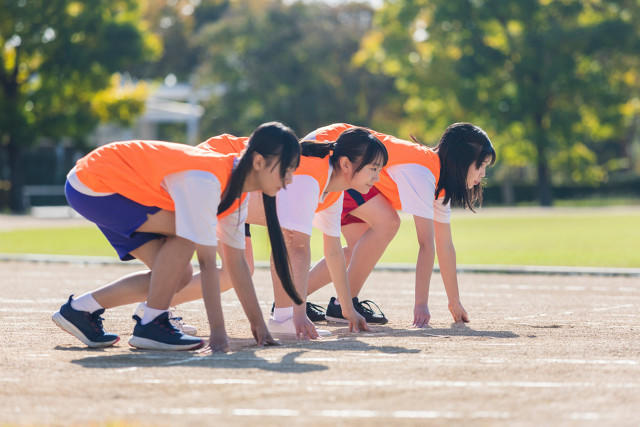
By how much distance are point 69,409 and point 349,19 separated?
191 feet

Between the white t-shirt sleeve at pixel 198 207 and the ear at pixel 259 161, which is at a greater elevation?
the ear at pixel 259 161

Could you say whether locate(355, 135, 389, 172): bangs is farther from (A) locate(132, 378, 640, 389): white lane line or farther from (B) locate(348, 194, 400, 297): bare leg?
(A) locate(132, 378, 640, 389): white lane line

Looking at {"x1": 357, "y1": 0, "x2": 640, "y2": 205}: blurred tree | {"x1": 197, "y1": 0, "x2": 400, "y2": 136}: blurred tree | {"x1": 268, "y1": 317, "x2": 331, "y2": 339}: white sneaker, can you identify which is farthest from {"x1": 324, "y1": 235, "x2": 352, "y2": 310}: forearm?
{"x1": 197, "y1": 0, "x2": 400, "y2": 136}: blurred tree

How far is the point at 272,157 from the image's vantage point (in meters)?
5.69

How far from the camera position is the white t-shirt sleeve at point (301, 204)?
6477 millimetres

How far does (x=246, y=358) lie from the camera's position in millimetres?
5520

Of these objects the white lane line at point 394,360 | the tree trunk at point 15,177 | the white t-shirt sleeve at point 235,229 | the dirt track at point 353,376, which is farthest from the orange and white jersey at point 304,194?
the tree trunk at point 15,177

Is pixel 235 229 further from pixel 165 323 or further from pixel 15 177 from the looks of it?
pixel 15 177

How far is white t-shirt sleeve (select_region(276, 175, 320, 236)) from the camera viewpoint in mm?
6477

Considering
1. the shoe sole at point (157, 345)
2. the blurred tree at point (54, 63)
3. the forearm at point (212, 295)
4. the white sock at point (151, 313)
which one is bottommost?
the shoe sole at point (157, 345)

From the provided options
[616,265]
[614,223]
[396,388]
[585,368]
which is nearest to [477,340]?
[585,368]

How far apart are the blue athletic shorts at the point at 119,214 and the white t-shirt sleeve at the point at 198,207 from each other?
0.43 m

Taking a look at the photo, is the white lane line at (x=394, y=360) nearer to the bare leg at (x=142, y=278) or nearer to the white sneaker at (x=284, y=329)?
the bare leg at (x=142, y=278)

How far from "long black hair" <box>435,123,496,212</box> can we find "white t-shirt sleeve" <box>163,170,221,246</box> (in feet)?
7.64
